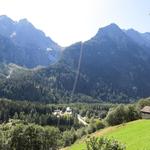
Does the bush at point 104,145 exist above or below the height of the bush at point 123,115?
below

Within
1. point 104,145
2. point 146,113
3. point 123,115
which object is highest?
point 146,113

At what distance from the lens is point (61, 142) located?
5202 inches

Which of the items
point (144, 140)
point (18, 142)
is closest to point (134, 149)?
point (144, 140)

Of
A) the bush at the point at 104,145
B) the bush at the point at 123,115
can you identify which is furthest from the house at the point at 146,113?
the bush at the point at 104,145

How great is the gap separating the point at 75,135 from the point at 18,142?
3502cm

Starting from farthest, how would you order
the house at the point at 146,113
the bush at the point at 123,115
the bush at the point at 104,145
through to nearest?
1. the bush at the point at 123,115
2. the house at the point at 146,113
3. the bush at the point at 104,145

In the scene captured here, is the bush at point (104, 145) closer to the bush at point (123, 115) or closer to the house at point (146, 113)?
the house at point (146, 113)

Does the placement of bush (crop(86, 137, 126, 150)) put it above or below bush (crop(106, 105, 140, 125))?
below

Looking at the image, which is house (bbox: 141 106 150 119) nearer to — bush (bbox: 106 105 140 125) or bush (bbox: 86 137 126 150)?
bush (bbox: 106 105 140 125)

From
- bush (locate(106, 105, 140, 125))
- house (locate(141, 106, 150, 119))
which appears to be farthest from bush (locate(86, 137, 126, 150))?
bush (locate(106, 105, 140, 125))

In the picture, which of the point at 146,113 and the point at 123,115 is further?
the point at 123,115

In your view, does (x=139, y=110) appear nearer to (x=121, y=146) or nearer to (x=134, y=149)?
(x=134, y=149)

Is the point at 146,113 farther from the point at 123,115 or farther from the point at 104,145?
the point at 104,145

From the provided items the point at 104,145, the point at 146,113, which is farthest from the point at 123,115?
the point at 104,145
